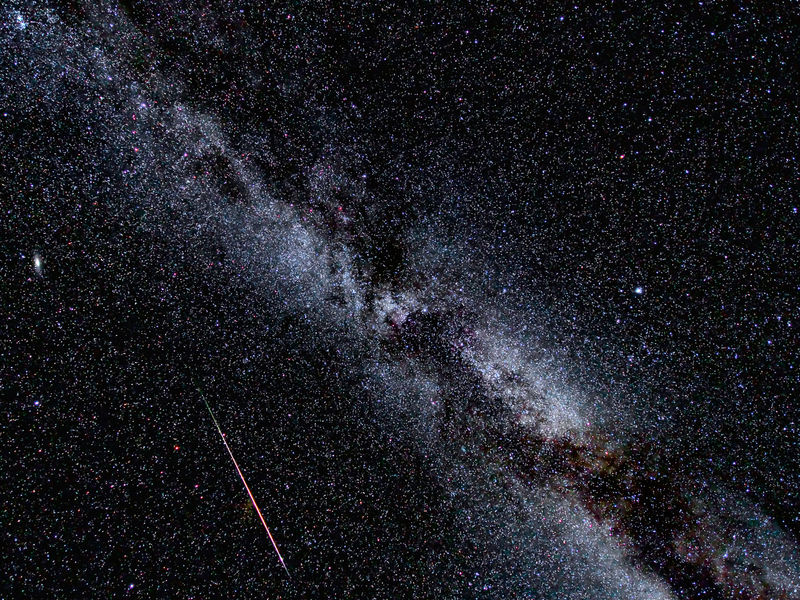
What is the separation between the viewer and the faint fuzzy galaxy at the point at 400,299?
38.5 inches

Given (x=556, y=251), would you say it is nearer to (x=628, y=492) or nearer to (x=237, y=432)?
(x=628, y=492)

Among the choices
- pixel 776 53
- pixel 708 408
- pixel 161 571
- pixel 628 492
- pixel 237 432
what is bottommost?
pixel 161 571

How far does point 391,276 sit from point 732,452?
1.23 meters

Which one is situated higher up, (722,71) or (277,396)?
(722,71)

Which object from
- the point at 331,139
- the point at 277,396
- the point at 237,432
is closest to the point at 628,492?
the point at 277,396

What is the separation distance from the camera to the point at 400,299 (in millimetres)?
1099

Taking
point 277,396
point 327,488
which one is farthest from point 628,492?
point 277,396

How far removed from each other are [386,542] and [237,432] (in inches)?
24.2

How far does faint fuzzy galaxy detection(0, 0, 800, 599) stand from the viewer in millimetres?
979

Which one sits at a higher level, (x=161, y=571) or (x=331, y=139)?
(x=331, y=139)

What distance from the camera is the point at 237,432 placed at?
3.61ft

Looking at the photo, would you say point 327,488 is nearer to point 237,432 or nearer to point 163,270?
point 237,432

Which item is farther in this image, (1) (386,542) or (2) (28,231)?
(1) (386,542)

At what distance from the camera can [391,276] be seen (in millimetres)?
1091
